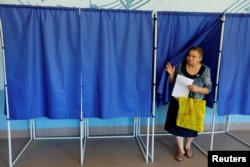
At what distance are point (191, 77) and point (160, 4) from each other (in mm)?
1239

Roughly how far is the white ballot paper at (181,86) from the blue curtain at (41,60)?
1.11 m

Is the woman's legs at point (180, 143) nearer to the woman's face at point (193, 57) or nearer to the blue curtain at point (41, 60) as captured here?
the woman's face at point (193, 57)

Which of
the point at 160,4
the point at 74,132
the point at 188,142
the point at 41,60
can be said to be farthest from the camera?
the point at 74,132

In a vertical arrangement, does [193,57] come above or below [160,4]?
below

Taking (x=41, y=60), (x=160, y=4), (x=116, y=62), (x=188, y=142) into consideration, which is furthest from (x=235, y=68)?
(x=41, y=60)

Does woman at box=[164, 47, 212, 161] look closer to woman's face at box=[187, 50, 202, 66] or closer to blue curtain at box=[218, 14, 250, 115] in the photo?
woman's face at box=[187, 50, 202, 66]

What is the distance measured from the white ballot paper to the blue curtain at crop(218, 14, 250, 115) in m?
0.46

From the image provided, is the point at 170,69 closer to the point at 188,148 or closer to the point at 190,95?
the point at 190,95

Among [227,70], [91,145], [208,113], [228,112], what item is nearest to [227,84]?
[227,70]

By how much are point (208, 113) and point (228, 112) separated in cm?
76

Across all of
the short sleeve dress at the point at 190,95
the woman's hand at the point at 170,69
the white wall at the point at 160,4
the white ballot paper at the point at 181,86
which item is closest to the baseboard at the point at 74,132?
the short sleeve dress at the point at 190,95

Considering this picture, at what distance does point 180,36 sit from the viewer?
281cm

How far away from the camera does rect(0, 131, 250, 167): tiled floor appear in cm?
278

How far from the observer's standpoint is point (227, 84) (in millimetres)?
2881
